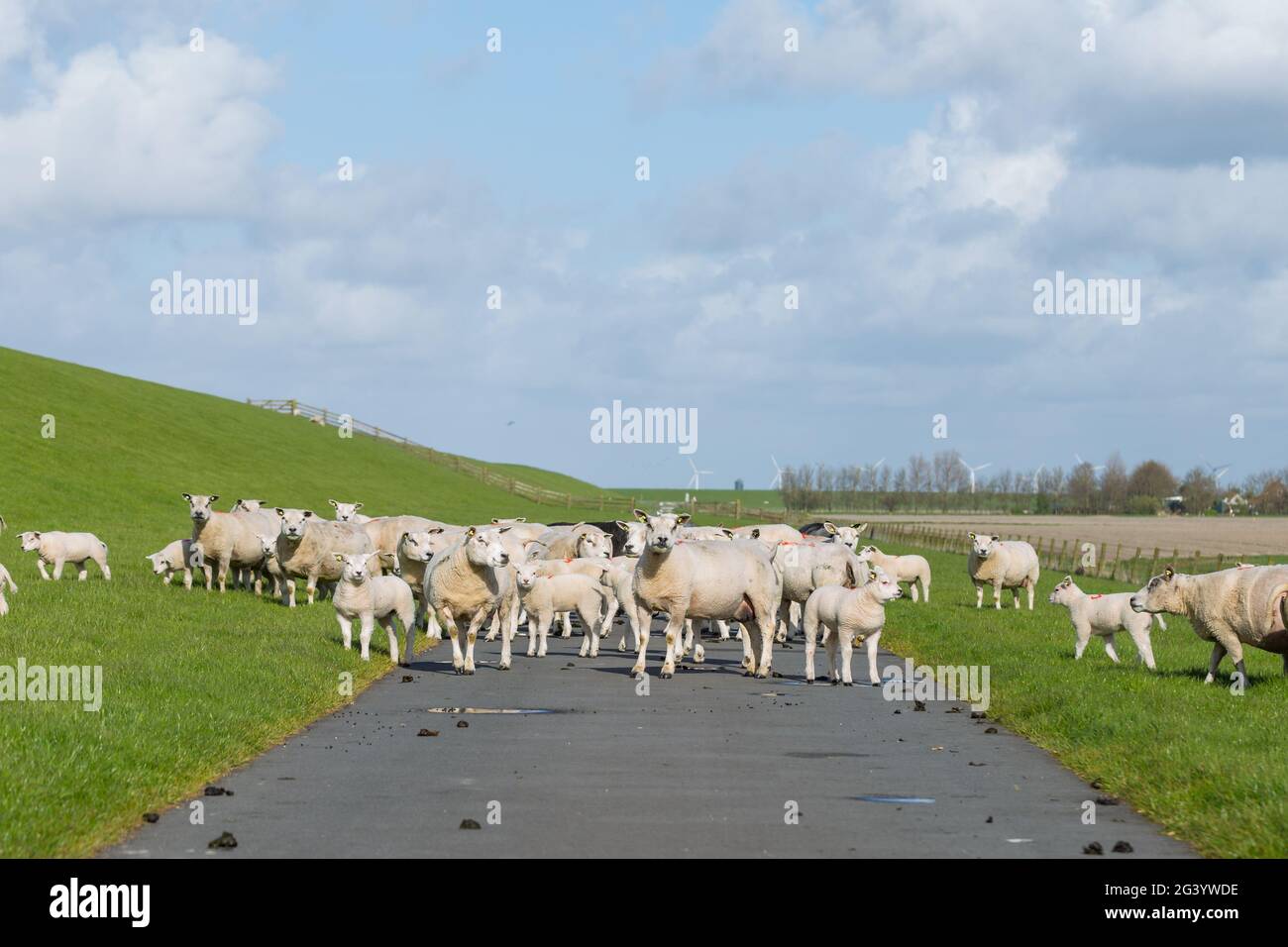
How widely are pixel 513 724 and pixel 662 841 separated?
5.95 m

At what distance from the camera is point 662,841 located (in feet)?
31.8

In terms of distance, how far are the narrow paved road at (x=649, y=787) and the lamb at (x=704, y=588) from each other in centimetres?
306

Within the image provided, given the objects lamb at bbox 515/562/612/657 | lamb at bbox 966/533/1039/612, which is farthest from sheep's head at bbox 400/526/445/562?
lamb at bbox 966/533/1039/612

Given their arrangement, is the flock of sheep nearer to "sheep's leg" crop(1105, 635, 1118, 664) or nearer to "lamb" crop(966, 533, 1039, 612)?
"sheep's leg" crop(1105, 635, 1118, 664)

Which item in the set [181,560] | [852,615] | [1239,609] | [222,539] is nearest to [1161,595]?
[1239,609]

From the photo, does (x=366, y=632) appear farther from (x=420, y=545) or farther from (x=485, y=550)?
(x=420, y=545)

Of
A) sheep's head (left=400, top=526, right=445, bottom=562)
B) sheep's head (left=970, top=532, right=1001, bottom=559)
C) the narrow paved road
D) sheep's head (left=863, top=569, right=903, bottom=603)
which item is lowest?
the narrow paved road

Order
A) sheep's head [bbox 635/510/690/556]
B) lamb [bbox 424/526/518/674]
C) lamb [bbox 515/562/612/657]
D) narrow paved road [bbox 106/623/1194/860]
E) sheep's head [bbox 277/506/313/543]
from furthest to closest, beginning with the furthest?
sheep's head [bbox 277/506/313/543], lamb [bbox 515/562/612/657], lamb [bbox 424/526/518/674], sheep's head [bbox 635/510/690/556], narrow paved road [bbox 106/623/1194/860]

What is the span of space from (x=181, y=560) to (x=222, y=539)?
1.31m

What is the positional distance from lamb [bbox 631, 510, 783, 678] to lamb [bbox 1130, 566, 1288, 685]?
18.2 feet

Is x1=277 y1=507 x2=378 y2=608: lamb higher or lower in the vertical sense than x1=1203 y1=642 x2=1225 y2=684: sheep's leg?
higher

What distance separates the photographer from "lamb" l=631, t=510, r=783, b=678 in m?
21.2

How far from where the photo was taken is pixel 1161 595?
1914 centimetres

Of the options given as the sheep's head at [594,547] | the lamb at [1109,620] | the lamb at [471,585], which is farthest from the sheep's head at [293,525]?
the lamb at [1109,620]
